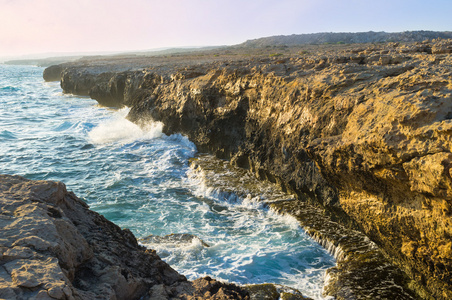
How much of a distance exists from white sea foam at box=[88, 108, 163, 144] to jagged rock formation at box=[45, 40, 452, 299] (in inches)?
98.3

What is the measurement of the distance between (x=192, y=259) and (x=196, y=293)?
11.6 ft

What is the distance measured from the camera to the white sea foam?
19.9m

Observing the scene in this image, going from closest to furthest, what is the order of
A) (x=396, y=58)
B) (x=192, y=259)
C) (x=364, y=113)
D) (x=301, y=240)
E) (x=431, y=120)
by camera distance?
(x=431, y=120) < (x=364, y=113) < (x=192, y=259) < (x=301, y=240) < (x=396, y=58)

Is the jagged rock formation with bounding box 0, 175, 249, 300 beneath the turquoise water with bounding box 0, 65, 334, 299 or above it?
above

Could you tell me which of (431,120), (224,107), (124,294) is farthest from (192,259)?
(224,107)

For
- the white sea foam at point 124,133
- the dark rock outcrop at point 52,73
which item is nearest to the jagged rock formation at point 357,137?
the white sea foam at point 124,133

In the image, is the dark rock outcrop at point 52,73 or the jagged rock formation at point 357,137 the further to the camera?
the dark rock outcrop at point 52,73

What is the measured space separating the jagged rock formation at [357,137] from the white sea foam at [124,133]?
2.50m

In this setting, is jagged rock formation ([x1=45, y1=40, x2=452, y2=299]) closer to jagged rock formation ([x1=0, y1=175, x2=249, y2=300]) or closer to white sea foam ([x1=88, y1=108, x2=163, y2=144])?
white sea foam ([x1=88, y1=108, x2=163, y2=144])

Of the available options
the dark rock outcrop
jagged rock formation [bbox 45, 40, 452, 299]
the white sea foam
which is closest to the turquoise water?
the white sea foam

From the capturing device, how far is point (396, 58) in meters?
12.1

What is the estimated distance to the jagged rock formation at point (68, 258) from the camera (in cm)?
351

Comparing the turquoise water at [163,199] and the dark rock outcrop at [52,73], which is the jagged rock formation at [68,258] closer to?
the turquoise water at [163,199]

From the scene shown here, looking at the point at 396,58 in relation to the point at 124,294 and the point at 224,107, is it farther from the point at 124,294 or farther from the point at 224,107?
the point at 124,294
